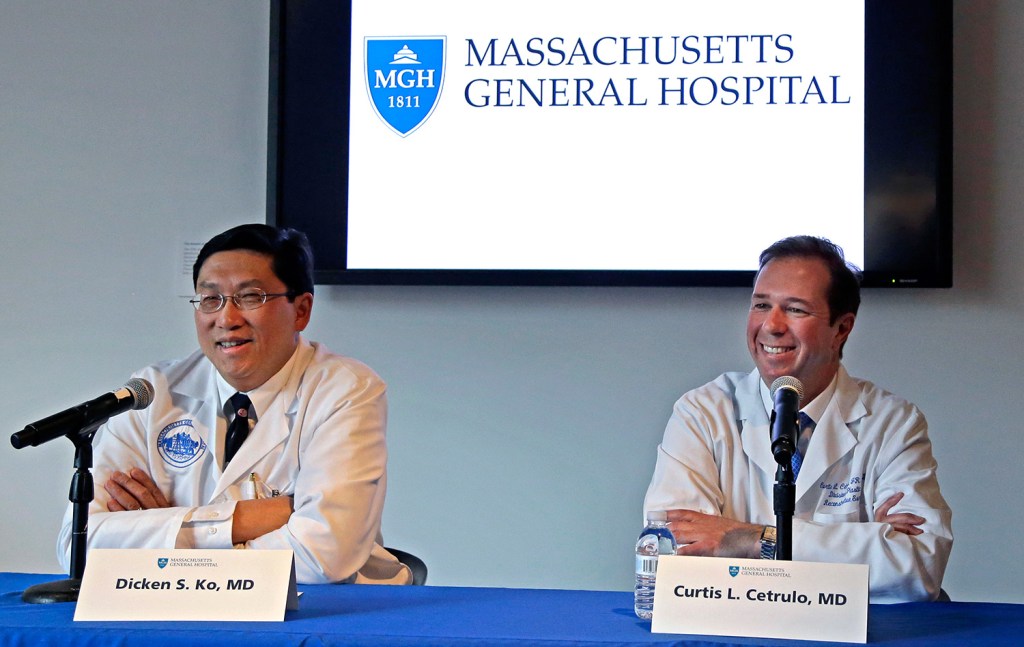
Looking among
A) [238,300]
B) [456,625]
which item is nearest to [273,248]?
[238,300]

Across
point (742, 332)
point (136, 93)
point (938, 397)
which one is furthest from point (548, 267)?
point (136, 93)

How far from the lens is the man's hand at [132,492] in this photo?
2.53 metres

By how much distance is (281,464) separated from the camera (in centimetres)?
262

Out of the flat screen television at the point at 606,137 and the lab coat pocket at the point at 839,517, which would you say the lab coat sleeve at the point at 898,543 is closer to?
the lab coat pocket at the point at 839,517

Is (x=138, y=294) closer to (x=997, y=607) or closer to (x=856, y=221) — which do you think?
(x=856, y=221)

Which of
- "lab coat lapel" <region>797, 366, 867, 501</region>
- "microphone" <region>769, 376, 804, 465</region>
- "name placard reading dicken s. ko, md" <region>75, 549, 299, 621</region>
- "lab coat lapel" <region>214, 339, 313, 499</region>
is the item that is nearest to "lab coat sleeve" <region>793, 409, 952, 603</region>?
"lab coat lapel" <region>797, 366, 867, 501</region>

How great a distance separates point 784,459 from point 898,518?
2.34 ft

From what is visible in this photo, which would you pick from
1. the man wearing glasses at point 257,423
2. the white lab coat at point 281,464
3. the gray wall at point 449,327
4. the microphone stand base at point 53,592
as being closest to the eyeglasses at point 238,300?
the man wearing glasses at point 257,423

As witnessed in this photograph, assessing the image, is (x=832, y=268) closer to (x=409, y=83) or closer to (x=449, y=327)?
(x=449, y=327)

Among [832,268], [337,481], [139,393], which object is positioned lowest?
[337,481]

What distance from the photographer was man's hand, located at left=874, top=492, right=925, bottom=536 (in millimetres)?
2311

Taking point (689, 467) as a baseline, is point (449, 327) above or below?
above

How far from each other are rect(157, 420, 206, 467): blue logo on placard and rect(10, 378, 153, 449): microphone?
608 millimetres

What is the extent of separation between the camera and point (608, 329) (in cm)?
373
